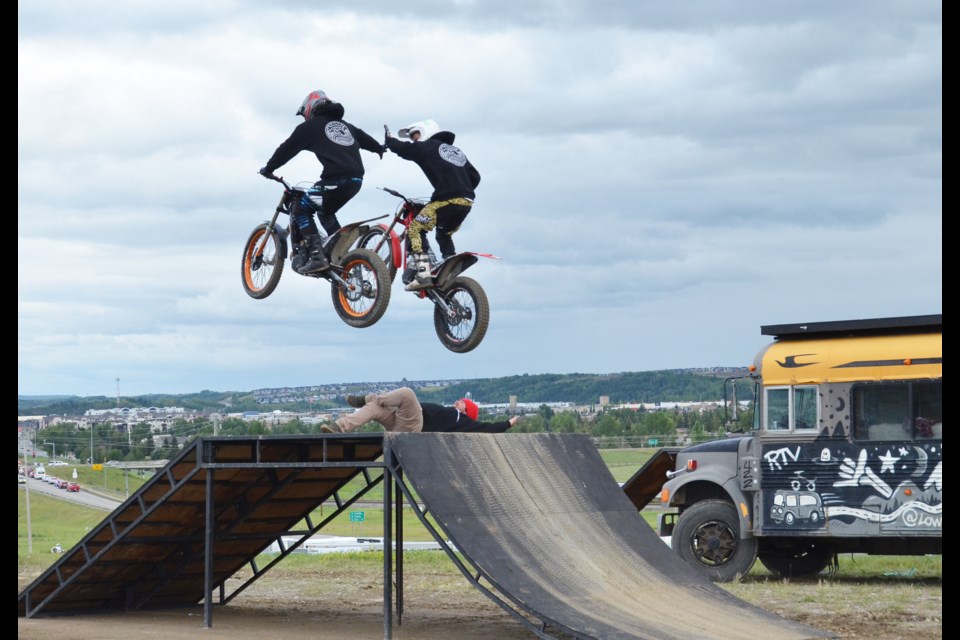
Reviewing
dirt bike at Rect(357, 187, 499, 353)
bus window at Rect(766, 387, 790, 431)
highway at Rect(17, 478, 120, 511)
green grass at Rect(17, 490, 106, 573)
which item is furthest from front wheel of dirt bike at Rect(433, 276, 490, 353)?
highway at Rect(17, 478, 120, 511)

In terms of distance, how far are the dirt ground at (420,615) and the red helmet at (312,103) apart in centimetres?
587

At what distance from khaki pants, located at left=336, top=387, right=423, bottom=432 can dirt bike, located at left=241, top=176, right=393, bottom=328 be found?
84 centimetres

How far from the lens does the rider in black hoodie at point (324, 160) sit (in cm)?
1450

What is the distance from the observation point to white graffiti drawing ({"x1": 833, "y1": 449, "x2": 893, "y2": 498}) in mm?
17922

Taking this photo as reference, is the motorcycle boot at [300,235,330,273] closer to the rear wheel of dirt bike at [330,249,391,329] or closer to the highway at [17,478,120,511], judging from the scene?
the rear wheel of dirt bike at [330,249,391,329]

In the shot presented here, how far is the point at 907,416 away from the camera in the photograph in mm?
17797

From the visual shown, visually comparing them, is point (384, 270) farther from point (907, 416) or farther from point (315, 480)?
point (907, 416)

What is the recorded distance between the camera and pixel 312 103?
14766mm

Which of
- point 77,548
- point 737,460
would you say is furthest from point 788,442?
point 77,548

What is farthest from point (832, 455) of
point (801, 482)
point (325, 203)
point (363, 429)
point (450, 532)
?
point (325, 203)

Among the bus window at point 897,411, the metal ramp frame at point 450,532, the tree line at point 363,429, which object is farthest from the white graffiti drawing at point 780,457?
the metal ramp frame at point 450,532

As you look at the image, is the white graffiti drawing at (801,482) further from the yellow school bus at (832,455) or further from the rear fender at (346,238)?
the rear fender at (346,238)
